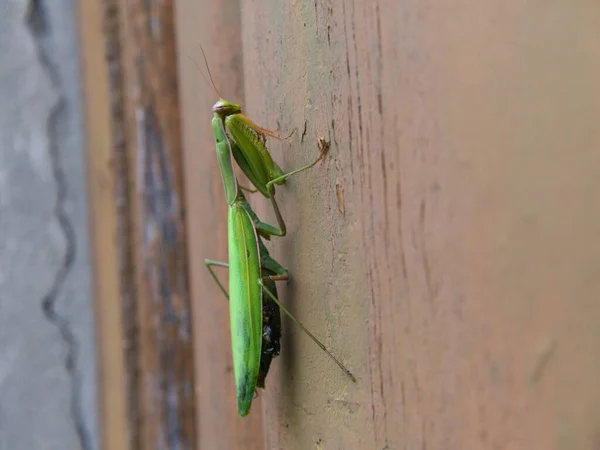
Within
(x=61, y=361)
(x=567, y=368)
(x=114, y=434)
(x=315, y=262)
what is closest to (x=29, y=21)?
(x=61, y=361)

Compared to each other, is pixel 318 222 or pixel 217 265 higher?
pixel 318 222

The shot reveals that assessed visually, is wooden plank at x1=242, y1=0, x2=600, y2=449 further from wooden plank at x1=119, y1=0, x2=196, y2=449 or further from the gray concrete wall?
the gray concrete wall

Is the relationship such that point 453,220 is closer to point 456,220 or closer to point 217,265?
point 456,220

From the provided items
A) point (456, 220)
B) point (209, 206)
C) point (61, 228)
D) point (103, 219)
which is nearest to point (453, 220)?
point (456, 220)

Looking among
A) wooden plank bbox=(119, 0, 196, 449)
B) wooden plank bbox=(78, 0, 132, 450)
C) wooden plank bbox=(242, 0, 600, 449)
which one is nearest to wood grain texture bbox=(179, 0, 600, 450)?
wooden plank bbox=(242, 0, 600, 449)

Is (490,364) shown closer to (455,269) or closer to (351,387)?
(455,269)

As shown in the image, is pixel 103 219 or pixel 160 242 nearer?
pixel 160 242
